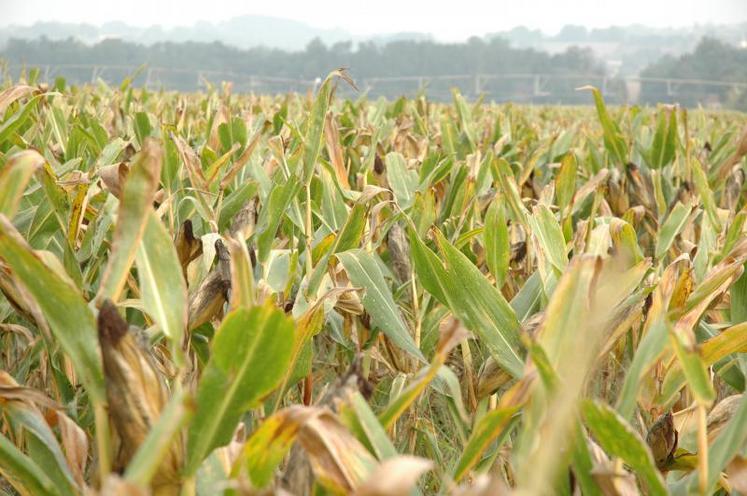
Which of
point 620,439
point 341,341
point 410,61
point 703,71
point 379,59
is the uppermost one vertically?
point 379,59

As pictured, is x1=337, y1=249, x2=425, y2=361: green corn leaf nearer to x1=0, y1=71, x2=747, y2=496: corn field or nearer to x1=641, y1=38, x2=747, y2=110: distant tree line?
x1=0, y1=71, x2=747, y2=496: corn field

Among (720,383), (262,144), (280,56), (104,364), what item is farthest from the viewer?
(280,56)

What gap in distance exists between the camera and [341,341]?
0.99m

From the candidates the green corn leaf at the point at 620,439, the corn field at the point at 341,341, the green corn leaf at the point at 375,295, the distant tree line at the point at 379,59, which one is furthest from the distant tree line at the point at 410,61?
the green corn leaf at the point at 620,439

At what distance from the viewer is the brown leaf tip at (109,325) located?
1.48 feet

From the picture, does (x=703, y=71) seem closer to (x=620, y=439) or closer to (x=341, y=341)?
(x=341, y=341)

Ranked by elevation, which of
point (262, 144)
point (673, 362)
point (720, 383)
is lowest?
point (720, 383)

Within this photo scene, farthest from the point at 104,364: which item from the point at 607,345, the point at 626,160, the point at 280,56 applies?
the point at 280,56

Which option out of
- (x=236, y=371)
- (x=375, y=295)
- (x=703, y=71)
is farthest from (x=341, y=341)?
(x=703, y=71)

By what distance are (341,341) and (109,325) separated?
0.55 metres

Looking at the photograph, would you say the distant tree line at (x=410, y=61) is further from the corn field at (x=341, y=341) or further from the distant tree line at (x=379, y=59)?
the corn field at (x=341, y=341)

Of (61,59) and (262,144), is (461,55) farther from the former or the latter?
(262,144)

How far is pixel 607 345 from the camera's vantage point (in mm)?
697

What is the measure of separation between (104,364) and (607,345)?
0.43 meters
